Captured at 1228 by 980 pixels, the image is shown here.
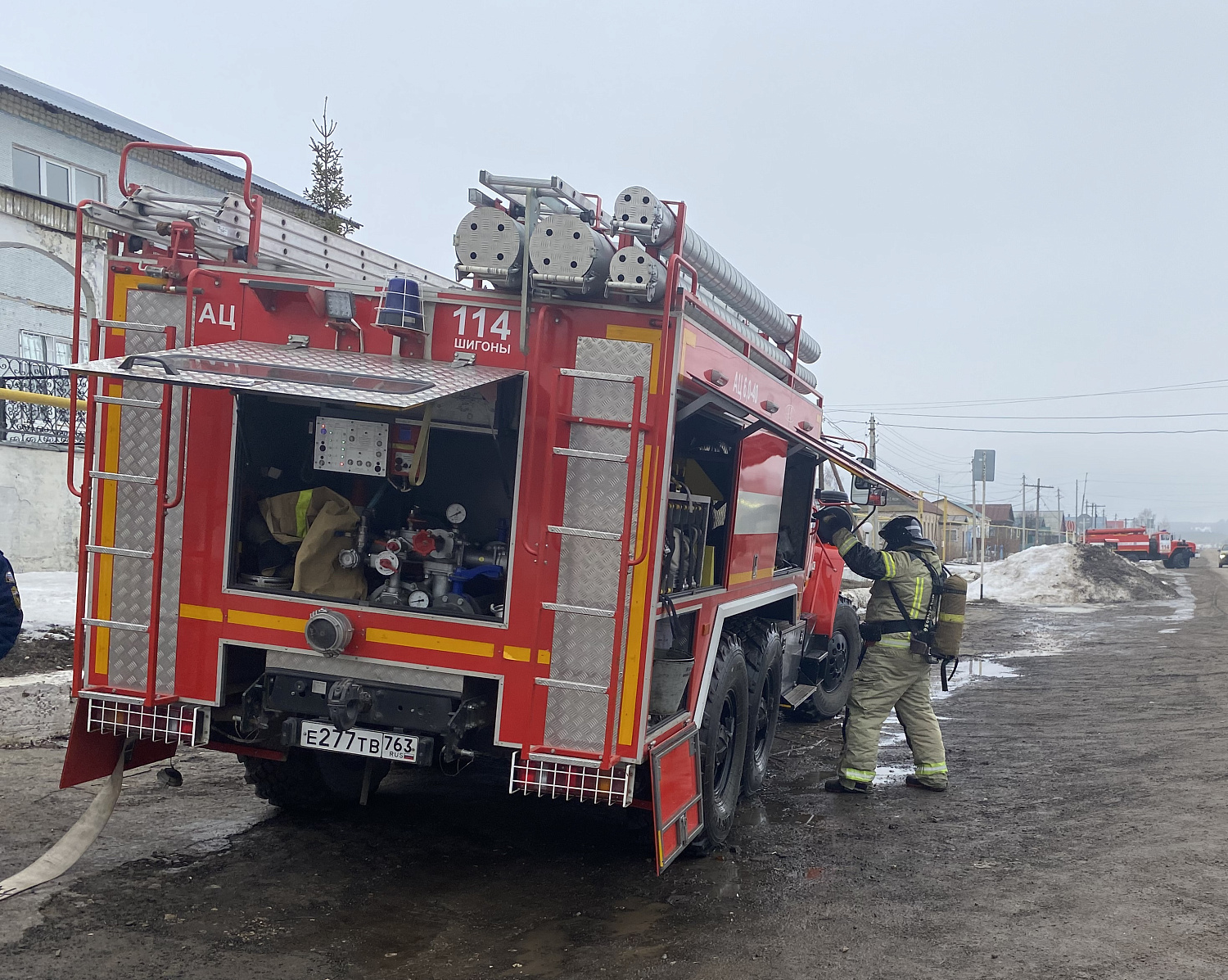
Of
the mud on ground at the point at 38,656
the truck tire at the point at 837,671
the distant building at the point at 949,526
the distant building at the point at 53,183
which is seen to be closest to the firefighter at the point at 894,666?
the truck tire at the point at 837,671

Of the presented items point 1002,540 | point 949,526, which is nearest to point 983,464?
point 949,526

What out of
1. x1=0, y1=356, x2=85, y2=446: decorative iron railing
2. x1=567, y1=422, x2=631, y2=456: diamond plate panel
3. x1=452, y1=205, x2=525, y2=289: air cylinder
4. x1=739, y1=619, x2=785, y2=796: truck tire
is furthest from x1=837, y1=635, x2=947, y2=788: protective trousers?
x1=0, y1=356, x2=85, y2=446: decorative iron railing

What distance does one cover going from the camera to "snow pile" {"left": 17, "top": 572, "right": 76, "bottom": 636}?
35.1ft

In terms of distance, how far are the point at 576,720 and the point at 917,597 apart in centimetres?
367

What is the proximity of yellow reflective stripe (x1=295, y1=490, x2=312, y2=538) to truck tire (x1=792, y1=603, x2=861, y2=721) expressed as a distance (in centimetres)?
575

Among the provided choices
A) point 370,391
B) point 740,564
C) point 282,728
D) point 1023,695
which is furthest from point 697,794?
point 1023,695

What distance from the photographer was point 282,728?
15.6ft

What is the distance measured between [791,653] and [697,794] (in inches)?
127

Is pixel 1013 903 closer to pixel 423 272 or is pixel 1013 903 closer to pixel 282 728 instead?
pixel 282 728

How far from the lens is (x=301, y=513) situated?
4.90 meters

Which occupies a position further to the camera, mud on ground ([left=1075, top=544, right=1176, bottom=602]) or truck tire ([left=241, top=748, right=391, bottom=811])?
mud on ground ([left=1075, top=544, right=1176, bottom=602])

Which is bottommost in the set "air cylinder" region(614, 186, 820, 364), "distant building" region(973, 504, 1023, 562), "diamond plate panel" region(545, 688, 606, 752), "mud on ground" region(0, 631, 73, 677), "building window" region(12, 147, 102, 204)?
"distant building" region(973, 504, 1023, 562)

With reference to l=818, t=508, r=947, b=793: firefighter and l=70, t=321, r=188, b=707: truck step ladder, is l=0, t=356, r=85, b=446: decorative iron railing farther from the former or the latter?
l=818, t=508, r=947, b=793: firefighter

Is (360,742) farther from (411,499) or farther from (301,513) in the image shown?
(411,499)
